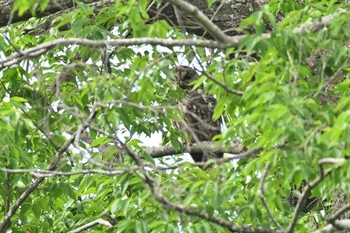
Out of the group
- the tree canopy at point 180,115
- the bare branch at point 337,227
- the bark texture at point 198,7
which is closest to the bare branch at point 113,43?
the tree canopy at point 180,115

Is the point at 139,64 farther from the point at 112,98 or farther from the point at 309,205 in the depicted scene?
the point at 309,205

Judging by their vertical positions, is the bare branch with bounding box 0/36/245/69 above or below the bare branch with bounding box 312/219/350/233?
above

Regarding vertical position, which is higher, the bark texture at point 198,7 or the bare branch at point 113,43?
the bare branch at point 113,43

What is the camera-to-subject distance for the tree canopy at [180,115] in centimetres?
407

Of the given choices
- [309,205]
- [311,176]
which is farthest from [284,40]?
[309,205]

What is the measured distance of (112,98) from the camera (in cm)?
442

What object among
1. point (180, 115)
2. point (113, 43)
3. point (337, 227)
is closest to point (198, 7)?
point (180, 115)

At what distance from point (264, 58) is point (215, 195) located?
590 mm

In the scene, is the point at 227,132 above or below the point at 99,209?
above

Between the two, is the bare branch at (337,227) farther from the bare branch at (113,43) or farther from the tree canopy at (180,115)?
the bare branch at (113,43)

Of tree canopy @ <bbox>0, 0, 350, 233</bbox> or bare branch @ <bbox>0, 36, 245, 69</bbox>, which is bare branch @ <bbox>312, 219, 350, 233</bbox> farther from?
bare branch @ <bbox>0, 36, 245, 69</bbox>

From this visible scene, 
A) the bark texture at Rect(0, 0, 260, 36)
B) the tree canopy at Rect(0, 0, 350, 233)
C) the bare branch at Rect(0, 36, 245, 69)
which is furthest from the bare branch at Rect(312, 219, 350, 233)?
the bark texture at Rect(0, 0, 260, 36)

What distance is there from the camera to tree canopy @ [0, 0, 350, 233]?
13.4ft

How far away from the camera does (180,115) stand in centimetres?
526
